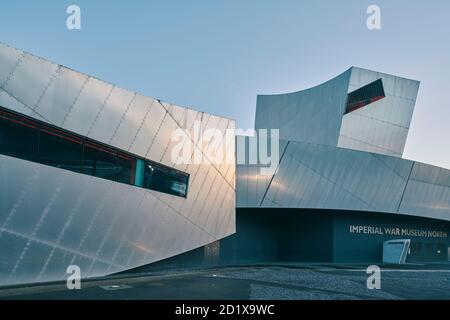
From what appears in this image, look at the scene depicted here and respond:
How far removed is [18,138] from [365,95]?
30098mm

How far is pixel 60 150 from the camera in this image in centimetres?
1269

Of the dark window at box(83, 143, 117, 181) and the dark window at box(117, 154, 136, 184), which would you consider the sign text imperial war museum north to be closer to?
the dark window at box(117, 154, 136, 184)

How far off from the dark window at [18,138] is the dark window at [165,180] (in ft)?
18.0

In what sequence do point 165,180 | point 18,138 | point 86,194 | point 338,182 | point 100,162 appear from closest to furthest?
point 18,138 < point 86,194 < point 100,162 < point 165,180 < point 338,182

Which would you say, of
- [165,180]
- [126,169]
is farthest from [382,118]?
[126,169]

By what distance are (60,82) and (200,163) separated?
341 inches

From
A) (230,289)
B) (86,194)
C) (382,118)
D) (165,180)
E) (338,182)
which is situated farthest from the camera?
(382,118)

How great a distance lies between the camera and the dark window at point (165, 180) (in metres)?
16.8

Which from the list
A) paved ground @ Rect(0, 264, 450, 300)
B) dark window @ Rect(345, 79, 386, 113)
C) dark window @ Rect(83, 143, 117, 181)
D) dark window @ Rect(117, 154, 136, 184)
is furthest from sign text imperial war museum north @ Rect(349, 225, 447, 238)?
dark window @ Rect(83, 143, 117, 181)

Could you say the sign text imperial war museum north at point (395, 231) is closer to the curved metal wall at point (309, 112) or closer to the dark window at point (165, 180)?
the curved metal wall at point (309, 112)

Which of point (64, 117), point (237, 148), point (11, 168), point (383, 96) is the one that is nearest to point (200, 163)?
point (237, 148)

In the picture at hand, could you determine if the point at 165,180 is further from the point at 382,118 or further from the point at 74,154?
the point at 382,118
